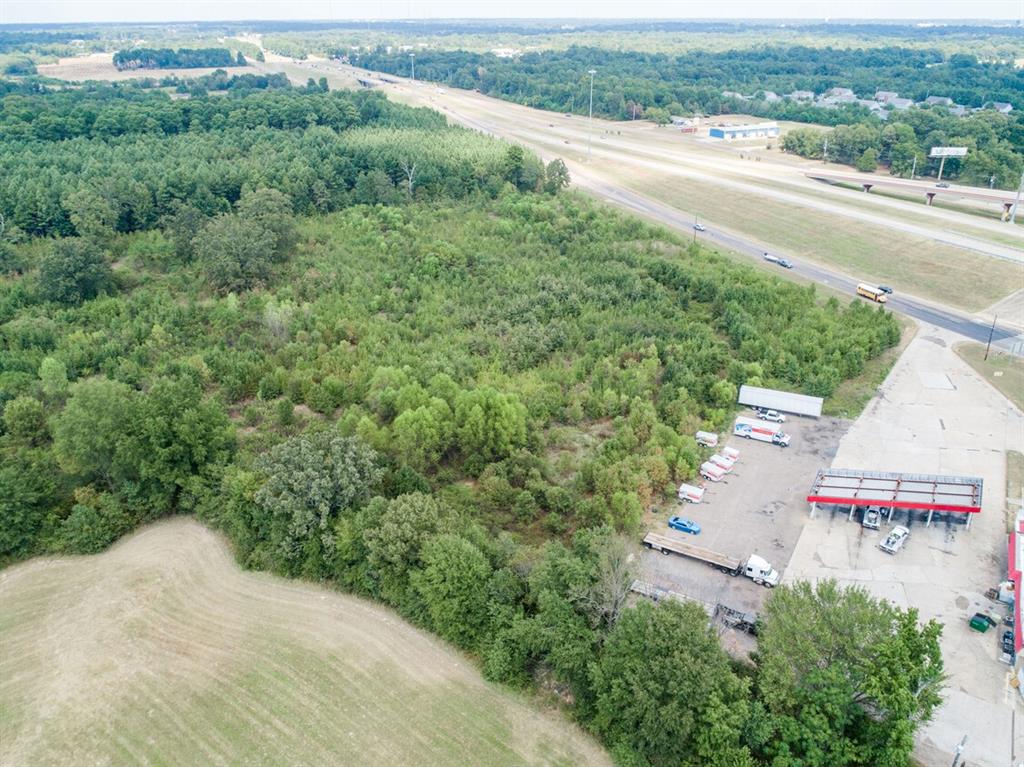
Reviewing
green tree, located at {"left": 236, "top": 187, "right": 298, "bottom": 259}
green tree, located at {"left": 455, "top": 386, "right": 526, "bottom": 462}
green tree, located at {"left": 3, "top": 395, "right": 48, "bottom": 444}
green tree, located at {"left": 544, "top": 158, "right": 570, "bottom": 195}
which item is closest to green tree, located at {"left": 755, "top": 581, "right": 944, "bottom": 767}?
green tree, located at {"left": 455, "top": 386, "right": 526, "bottom": 462}

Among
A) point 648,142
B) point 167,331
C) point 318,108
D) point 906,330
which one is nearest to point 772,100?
point 648,142

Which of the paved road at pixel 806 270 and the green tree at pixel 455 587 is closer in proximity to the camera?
the green tree at pixel 455 587

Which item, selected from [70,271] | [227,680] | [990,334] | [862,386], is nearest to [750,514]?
[862,386]

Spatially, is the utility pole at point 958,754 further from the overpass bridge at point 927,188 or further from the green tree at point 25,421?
the overpass bridge at point 927,188

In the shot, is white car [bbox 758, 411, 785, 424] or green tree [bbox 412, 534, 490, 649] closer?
green tree [bbox 412, 534, 490, 649]

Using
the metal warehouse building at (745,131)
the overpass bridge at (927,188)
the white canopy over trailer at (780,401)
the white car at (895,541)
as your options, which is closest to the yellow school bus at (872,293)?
the white canopy over trailer at (780,401)

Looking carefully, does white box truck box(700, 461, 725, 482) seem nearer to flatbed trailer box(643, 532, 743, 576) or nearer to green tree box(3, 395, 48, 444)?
flatbed trailer box(643, 532, 743, 576)
